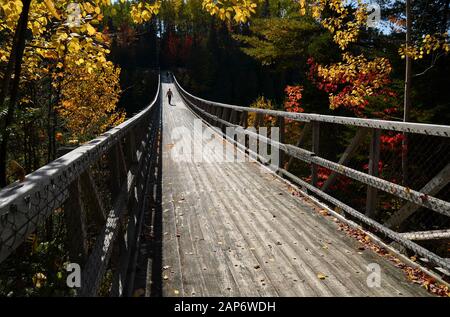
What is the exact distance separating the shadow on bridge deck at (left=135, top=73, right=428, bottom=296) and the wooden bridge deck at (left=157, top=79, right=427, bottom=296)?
11 mm

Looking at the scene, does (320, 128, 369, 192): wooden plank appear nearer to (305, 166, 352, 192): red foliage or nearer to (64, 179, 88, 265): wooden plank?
(64, 179, 88, 265): wooden plank

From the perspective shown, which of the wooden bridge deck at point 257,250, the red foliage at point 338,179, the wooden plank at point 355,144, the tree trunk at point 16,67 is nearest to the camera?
the wooden bridge deck at point 257,250

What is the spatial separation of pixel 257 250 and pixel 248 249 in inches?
4.7

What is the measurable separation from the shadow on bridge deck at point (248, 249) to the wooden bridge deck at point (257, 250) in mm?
11

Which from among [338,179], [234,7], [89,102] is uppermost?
[234,7]

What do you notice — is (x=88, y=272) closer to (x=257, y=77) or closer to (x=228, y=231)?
(x=228, y=231)

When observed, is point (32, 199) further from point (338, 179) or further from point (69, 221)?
point (338, 179)

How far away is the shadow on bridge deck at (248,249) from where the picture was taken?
3820mm

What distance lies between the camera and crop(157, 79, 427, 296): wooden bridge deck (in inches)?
150

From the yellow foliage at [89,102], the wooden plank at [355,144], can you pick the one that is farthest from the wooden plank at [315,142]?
the yellow foliage at [89,102]

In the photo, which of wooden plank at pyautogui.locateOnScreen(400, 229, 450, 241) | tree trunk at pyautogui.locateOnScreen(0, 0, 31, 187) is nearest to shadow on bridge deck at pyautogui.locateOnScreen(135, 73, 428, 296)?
wooden plank at pyautogui.locateOnScreen(400, 229, 450, 241)

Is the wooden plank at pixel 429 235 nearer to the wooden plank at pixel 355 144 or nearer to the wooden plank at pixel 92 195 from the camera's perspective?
the wooden plank at pixel 355 144

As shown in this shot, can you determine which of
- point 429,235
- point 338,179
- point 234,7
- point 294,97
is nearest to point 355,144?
point 429,235

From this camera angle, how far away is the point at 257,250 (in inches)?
186
